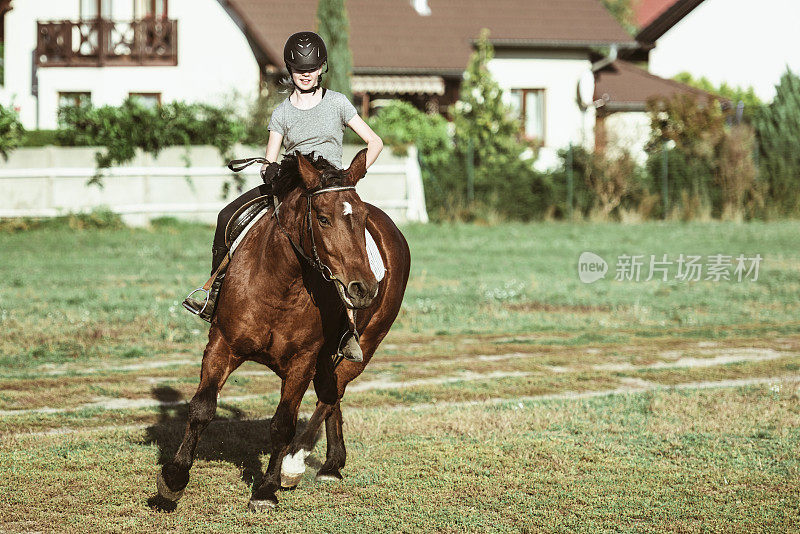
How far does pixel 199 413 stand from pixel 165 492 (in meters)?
0.51

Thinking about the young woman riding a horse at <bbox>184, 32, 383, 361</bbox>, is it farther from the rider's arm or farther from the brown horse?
the brown horse

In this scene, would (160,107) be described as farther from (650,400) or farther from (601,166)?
(650,400)

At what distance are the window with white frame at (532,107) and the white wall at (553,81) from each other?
0.83 ft

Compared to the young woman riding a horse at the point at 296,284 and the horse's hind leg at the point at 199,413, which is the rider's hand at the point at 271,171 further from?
the horse's hind leg at the point at 199,413

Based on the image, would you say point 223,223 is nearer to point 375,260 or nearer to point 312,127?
point 312,127

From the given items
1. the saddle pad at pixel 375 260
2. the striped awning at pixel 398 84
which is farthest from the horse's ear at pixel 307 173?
the striped awning at pixel 398 84

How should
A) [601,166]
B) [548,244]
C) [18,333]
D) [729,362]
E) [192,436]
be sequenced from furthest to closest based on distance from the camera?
[601,166] → [548,244] → [18,333] → [729,362] → [192,436]

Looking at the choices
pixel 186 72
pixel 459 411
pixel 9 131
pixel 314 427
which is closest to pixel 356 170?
pixel 314 427

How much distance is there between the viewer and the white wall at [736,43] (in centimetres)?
4381

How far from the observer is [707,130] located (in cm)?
3341

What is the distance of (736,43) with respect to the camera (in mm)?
45375

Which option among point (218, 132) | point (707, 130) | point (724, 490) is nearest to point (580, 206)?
point (707, 130)

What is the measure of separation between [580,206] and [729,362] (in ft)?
63.8

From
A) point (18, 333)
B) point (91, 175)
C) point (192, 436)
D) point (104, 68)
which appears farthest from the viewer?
point (104, 68)
